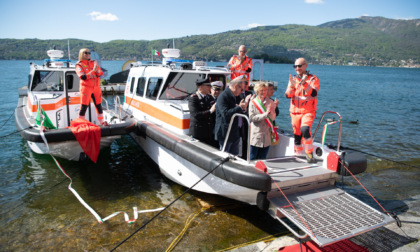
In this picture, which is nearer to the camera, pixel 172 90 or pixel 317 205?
pixel 317 205

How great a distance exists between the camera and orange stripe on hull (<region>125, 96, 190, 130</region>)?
560cm

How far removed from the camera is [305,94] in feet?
14.8

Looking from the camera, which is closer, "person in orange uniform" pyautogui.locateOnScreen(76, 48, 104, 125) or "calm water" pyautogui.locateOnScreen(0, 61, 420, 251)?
"calm water" pyautogui.locateOnScreen(0, 61, 420, 251)

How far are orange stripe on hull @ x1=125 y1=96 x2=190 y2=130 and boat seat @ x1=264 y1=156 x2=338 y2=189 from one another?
1.85 metres

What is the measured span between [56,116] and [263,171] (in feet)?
18.7

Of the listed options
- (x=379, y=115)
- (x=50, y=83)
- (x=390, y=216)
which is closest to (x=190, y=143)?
(x=390, y=216)

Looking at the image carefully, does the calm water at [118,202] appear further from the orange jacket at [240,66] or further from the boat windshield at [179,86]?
the orange jacket at [240,66]

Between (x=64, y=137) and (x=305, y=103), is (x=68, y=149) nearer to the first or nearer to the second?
(x=64, y=137)

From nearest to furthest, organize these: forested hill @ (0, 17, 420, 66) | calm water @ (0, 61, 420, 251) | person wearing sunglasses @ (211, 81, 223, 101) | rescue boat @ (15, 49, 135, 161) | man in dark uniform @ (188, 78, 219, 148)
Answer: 1. calm water @ (0, 61, 420, 251)
2. person wearing sunglasses @ (211, 81, 223, 101)
3. man in dark uniform @ (188, 78, 219, 148)
4. rescue boat @ (15, 49, 135, 161)
5. forested hill @ (0, 17, 420, 66)

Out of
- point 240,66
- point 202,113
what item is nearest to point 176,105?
point 202,113

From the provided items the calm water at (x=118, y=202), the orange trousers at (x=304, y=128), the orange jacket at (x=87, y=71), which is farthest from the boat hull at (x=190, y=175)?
the orange jacket at (x=87, y=71)

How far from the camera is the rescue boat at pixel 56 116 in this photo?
235 inches

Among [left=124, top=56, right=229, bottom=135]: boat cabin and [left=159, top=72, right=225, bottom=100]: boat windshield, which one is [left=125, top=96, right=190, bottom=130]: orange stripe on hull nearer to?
[left=124, top=56, right=229, bottom=135]: boat cabin

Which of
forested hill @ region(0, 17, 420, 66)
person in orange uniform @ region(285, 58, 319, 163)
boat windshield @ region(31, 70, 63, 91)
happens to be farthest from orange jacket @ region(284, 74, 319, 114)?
forested hill @ region(0, 17, 420, 66)
